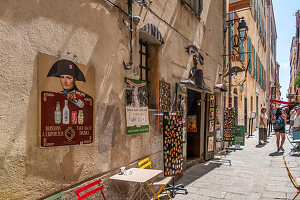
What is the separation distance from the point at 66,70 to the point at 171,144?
2.76 m

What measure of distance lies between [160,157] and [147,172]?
1642 mm

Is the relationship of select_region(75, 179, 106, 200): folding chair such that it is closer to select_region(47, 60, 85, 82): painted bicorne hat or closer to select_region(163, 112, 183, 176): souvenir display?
select_region(47, 60, 85, 82): painted bicorne hat

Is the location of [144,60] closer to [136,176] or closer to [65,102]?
[136,176]

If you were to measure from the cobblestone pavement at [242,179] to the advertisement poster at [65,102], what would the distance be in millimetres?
2631

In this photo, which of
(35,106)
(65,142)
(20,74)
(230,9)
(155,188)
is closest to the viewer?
(20,74)

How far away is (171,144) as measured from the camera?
519cm

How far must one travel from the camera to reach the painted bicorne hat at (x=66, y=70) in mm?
2893

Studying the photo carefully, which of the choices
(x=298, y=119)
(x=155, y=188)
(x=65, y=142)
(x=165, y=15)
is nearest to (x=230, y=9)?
(x=298, y=119)

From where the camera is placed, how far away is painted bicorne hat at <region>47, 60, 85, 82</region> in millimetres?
2893

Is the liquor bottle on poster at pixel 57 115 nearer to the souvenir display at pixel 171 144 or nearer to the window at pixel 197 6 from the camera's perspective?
the souvenir display at pixel 171 144

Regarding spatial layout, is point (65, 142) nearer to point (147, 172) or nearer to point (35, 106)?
point (35, 106)

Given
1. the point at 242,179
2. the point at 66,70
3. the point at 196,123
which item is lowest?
the point at 242,179

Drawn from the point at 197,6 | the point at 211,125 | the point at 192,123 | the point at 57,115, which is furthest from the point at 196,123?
the point at 57,115

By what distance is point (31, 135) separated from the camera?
2635mm
